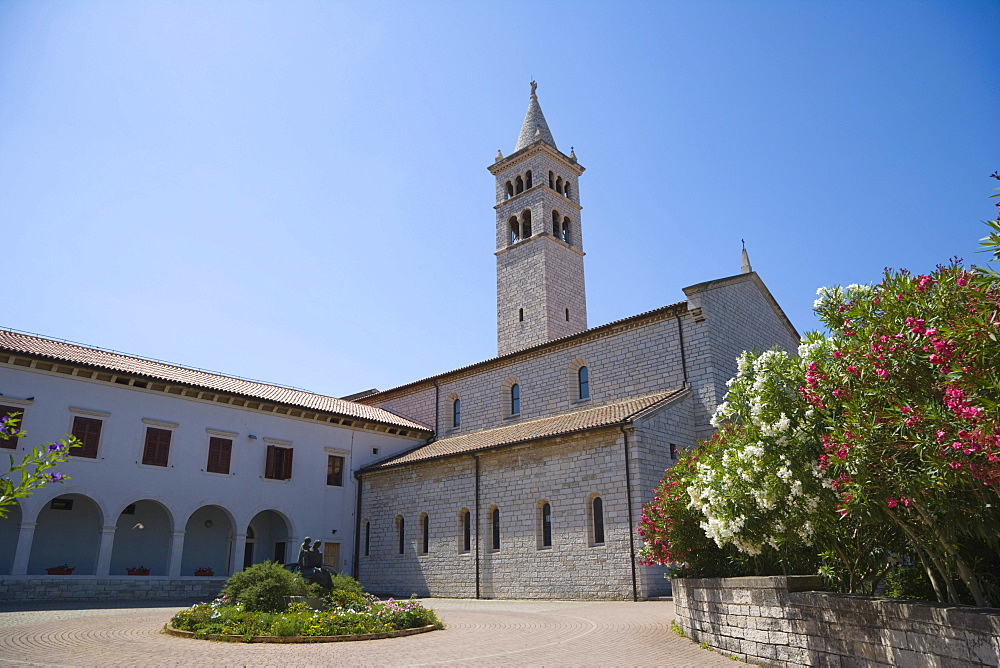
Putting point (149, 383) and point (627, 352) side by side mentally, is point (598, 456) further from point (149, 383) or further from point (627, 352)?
point (149, 383)

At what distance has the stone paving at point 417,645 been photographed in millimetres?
10070

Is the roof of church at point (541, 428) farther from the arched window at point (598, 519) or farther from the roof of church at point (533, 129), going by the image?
the roof of church at point (533, 129)

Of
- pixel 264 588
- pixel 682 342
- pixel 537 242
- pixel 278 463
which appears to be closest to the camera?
pixel 264 588

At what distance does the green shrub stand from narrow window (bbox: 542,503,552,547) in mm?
10565

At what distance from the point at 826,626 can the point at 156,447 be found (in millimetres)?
24894

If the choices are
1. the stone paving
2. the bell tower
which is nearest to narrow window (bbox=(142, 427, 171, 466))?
the stone paving

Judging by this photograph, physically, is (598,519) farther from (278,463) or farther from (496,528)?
(278,463)

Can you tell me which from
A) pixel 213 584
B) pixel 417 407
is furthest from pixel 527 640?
pixel 417 407

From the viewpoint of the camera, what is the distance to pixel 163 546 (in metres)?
27.4

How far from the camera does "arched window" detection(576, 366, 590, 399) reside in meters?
28.4

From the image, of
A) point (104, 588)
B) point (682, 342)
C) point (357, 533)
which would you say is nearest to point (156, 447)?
point (104, 588)

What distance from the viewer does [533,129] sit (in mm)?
44844

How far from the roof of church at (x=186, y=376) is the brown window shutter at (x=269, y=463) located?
2.10m

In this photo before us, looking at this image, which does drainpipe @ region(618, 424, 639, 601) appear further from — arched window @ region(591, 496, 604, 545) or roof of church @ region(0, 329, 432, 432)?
roof of church @ region(0, 329, 432, 432)
